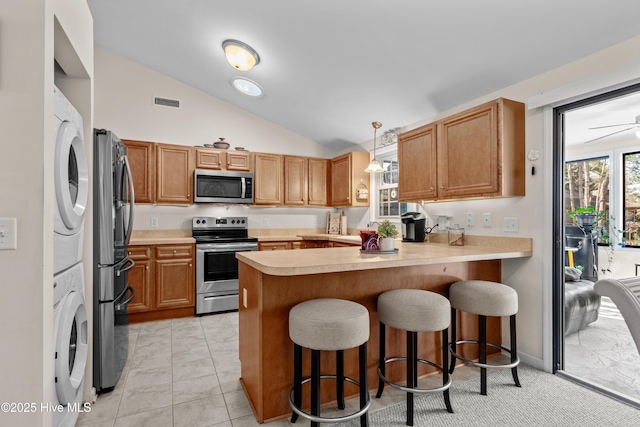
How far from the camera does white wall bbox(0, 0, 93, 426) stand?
119 centimetres

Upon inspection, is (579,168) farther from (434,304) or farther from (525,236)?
(434,304)

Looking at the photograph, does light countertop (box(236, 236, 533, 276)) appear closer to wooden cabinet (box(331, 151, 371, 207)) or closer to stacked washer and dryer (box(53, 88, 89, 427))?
stacked washer and dryer (box(53, 88, 89, 427))

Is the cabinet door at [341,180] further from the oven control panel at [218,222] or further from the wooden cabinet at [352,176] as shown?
the oven control panel at [218,222]

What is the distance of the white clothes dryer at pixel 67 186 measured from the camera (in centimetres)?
143

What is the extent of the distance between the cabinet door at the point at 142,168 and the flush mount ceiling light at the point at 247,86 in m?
1.33

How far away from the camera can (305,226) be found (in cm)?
525

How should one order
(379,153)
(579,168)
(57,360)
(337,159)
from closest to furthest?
1. (57,360)
2. (579,168)
3. (379,153)
4. (337,159)

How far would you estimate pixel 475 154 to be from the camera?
8.39ft

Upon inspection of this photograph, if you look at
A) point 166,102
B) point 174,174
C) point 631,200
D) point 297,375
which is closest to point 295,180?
point 174,174

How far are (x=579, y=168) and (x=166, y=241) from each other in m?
4.61

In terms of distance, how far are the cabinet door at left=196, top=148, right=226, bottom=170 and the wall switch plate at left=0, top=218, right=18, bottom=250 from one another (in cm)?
316

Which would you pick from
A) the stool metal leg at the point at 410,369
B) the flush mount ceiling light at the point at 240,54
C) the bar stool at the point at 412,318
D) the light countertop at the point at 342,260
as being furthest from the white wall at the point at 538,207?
the flush mount ceiling light at the point at 240,54

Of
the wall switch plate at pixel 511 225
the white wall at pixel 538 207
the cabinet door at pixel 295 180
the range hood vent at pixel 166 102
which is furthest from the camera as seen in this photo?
the cabinet door at pixel 295 180

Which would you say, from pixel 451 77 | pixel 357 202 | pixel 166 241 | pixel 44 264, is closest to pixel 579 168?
pixel 451 77
